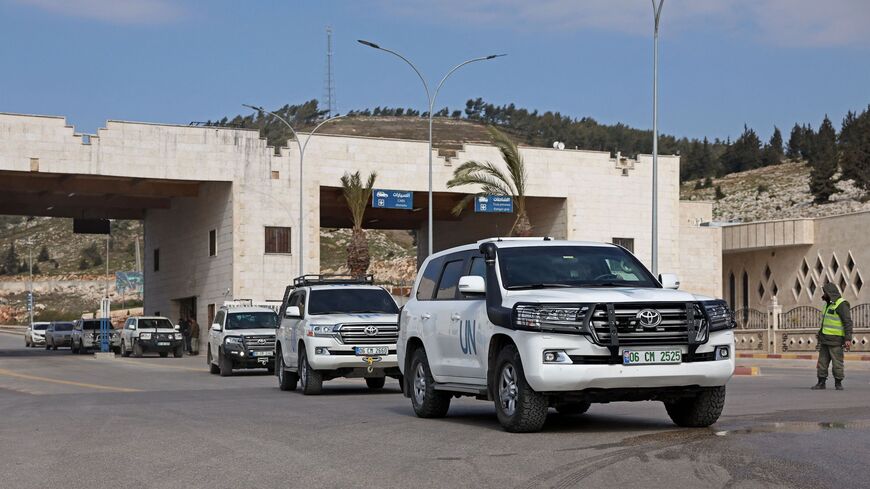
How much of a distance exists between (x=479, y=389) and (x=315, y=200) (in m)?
45.3

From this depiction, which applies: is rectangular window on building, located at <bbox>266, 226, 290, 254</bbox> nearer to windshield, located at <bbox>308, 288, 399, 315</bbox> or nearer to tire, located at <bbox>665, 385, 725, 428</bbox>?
windshield, located at <bbox>308, 288, 399, 315</bbox>

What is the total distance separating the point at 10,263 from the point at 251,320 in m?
126

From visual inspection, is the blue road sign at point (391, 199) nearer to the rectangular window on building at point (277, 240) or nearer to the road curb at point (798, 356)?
the rectangular window on building at point (277, 240)

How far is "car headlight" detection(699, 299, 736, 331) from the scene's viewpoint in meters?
12.4

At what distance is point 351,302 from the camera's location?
2386cm

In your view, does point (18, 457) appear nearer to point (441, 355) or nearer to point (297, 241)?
point (441, 355)

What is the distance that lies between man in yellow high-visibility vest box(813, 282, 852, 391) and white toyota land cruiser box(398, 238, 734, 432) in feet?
32.5

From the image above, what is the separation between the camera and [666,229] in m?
65.5

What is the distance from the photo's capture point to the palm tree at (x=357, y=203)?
5700cm

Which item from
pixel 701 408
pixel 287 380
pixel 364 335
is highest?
pixel 364 335

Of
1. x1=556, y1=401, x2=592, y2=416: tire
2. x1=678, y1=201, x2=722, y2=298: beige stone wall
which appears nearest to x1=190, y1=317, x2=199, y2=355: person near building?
x1=678, y1=201, x2=722, y2=298: beige stone wall

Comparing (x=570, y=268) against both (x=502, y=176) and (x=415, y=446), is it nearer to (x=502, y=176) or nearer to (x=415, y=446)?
(x=415, y=446)

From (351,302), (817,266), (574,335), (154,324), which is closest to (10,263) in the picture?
(154,324)

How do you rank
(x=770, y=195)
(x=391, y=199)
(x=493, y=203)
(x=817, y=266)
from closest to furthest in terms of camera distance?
1. (x=817, y=266)
2. (x=493, y=203)
3. (x=391, y=199)
4. (x=770, y=195)
